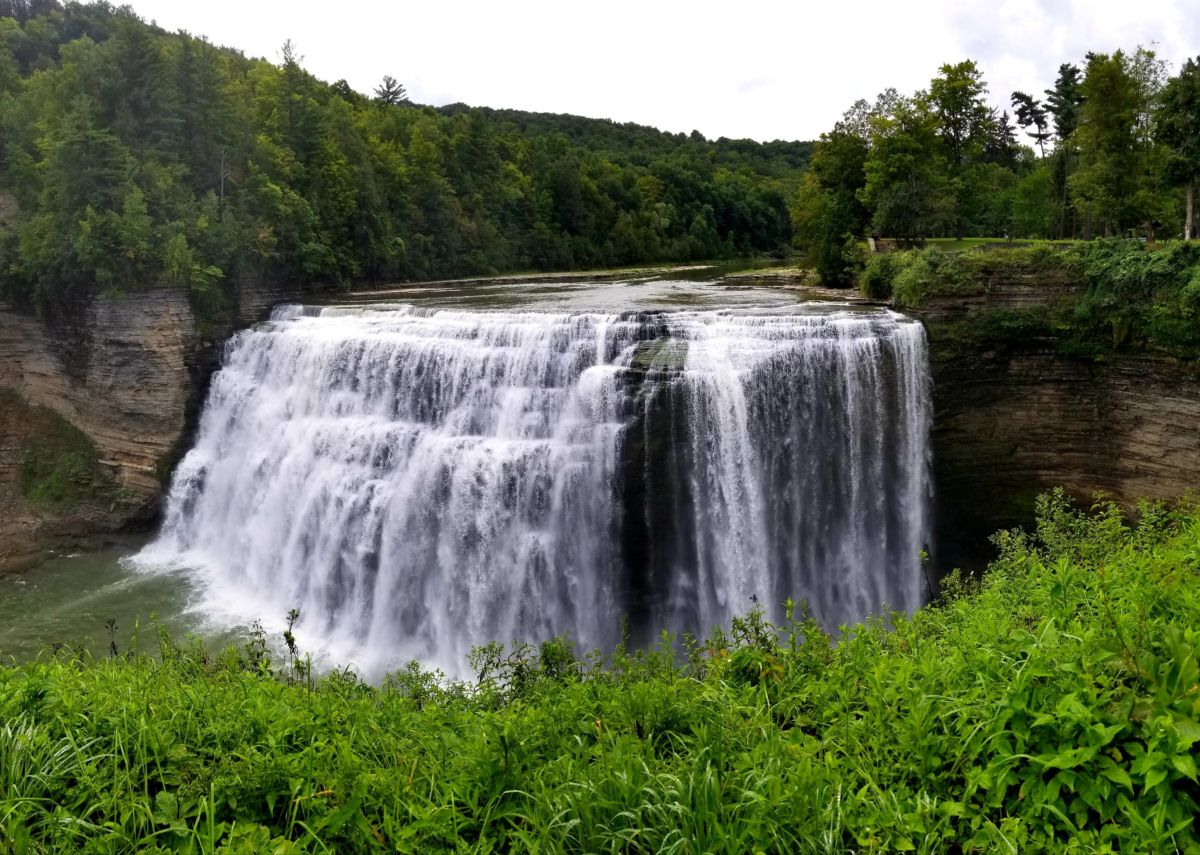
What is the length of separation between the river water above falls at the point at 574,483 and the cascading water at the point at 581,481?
0.05 meters

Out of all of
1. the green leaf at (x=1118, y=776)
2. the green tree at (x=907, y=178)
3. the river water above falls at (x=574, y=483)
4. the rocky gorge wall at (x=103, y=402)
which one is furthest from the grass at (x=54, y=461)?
the green tree at (x=907, y=178)

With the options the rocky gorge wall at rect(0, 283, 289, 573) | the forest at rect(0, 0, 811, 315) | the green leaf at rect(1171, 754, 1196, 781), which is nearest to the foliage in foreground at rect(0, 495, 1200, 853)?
the green leaf at rect(1171, 754, 1196, 781)

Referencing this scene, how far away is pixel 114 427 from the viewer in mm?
21172

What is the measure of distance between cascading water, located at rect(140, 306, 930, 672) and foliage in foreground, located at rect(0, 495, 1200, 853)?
8982mm

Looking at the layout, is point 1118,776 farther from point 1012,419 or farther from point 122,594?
point 122,594

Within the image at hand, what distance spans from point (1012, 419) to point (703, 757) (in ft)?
56.3

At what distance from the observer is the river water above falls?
14.4m

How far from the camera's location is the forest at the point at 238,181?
70.2 ft

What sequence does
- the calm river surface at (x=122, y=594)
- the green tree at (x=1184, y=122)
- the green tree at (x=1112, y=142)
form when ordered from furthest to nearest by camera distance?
the green tree at (x=1112, y=142)
the green tree at (x=1184, y=122)
the calm river surface at (x=122, y=594)

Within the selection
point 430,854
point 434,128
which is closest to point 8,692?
point 430,854

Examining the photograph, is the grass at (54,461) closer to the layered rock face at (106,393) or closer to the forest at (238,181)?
the layered rock face at (106,393)

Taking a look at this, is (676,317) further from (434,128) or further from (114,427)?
(434,128)

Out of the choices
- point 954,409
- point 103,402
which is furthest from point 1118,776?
point 103,402

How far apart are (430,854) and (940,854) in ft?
8.20
